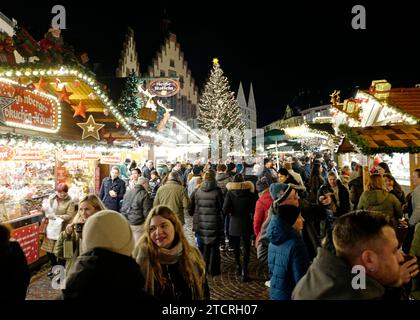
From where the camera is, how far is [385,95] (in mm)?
10805

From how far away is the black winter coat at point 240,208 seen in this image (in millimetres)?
6695

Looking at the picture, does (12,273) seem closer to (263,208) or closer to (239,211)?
(263,208)

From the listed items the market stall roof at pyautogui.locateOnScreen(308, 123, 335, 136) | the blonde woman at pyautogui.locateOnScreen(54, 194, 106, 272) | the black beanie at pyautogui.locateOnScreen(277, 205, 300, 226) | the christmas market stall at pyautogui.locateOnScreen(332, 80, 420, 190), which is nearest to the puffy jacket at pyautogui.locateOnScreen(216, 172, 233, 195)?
the christmas market stall at pyautogui.locateOnScreen(332, 80, 420, 190)

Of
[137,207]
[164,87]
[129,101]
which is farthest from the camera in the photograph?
[164,87]

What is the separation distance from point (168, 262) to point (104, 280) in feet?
3.04

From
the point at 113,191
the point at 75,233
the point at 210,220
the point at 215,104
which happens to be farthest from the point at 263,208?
the point at 215,104

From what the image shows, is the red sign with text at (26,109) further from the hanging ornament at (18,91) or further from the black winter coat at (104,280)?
the black winter coat at (104,280)

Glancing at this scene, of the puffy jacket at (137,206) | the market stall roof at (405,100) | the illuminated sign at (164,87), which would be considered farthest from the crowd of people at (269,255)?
the illuminated sign at (164,87)

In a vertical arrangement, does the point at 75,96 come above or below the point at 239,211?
above

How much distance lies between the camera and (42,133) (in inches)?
351

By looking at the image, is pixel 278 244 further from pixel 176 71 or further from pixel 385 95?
pixel 176 71
